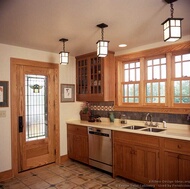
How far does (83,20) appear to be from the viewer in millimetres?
2395

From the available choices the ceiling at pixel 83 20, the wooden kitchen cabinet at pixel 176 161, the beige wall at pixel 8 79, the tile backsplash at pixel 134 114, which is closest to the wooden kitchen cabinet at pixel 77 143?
the beige wall at pixel 8 79

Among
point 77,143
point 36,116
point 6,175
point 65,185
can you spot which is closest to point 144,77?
point 77,143

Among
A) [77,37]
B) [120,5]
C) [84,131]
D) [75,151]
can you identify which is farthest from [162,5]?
[75,151]

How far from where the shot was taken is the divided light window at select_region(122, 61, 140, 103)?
12.8ft

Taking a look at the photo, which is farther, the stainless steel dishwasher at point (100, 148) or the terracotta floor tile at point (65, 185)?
the stainless steel dishwasher at point (100, 148)

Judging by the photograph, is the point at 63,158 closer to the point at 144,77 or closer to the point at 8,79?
the point at 8,79

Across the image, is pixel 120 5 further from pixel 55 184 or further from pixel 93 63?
pixel 55 184

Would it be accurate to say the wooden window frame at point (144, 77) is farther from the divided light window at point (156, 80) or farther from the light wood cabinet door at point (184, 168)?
the light wood cabinet door at point (184, 168)

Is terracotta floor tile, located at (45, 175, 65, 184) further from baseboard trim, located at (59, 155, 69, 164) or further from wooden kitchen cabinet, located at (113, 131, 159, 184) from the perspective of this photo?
wooden kitchen cabinet, located at (113, 131, 159, 184)

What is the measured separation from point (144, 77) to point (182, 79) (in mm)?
742

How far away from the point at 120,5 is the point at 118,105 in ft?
7.98

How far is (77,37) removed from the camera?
3.09 metres

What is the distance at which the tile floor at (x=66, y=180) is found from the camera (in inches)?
122

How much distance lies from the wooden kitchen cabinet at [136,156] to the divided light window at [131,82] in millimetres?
982
